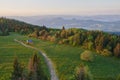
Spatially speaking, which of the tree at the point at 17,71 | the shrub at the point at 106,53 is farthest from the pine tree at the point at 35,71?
the shrub at the point at 106,53

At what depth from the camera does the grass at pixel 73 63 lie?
84.9 metres

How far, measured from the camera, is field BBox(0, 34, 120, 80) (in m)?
84.3

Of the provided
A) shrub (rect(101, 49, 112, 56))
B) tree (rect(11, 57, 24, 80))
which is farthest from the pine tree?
shrub (rect(101, 49, 112, 56))

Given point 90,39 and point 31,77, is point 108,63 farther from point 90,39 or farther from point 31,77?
point 31,77

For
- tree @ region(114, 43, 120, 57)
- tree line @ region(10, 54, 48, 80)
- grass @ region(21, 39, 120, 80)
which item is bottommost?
grass @ region(21, 39, 120, 80)

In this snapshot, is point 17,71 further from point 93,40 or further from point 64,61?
point 93,40

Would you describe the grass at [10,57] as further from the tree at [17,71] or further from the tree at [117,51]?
the tree at [117,51]

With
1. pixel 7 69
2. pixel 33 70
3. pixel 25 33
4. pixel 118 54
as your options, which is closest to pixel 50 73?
pixel 7 69

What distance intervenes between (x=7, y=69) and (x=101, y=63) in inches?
1332

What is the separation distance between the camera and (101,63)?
4131 inches

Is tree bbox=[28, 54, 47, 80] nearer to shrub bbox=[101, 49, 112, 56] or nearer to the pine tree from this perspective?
the pine tree

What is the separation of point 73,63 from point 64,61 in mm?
3589

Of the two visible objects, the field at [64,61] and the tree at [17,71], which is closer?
the tree at [17,71]

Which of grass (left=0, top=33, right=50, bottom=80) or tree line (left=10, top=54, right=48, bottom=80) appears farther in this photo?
grass (left=0, top=33, right=50, bottom=80)
